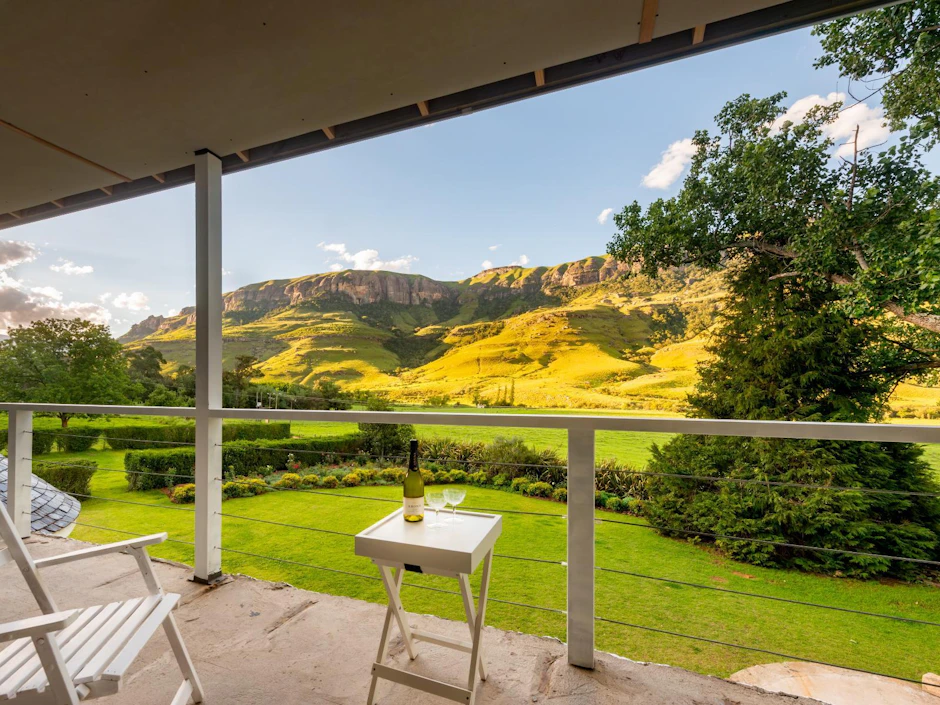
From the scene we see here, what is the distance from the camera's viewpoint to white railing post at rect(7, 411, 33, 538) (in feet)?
8.34

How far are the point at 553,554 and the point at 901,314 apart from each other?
440cm

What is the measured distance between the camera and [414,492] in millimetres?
1392

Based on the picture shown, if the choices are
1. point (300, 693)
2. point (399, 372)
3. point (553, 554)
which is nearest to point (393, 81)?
point (300, 693)

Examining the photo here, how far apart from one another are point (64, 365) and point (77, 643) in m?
10.9

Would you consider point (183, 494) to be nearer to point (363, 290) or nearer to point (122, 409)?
point (363, 290)

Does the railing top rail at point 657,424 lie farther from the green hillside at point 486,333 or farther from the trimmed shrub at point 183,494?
the trimmed shrub at point 183,494

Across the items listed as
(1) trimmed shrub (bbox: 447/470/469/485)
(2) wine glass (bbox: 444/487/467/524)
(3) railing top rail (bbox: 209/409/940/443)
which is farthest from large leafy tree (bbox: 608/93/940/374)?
(2) wine glass (bbox: 444/487/467/524)

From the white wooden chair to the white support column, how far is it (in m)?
0.85

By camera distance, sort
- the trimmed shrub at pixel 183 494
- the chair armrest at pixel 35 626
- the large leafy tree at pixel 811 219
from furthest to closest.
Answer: the trimmed shrub at pixel 183 494
the large leafy tree at pixel 811 219
the chair armrest at pixel 35 626

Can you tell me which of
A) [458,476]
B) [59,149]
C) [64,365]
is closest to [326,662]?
[59,149]

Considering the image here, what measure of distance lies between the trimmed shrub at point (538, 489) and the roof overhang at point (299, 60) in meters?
5.21

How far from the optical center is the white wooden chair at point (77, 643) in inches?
33.7

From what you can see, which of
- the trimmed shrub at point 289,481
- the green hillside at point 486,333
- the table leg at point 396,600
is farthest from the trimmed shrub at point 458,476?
the table leg at point 396,600

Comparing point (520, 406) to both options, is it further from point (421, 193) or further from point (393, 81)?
point (393, 81)
